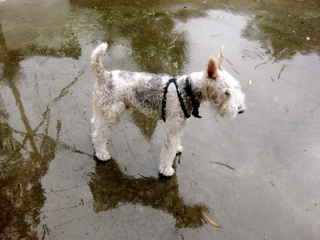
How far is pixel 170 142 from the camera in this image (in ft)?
9.73

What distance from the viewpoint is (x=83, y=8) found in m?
6.54

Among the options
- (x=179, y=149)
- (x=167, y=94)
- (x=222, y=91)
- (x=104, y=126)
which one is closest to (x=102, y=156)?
(x=104, y=126)

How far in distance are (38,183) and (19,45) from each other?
4.07 m

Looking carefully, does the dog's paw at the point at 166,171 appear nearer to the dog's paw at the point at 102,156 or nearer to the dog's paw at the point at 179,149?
the dog's paw at the point at 179,149

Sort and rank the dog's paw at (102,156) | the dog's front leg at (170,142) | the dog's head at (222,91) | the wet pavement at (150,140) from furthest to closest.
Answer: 1. the dog's paw at (102,156)
2. the dog's front leg at (170,142)
3. the wet pavement at (150,140)
4. the dog's head at (222,91)

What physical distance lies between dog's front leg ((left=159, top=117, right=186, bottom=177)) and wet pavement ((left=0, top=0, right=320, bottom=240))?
0.73ft

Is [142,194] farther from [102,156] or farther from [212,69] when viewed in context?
[212,69]

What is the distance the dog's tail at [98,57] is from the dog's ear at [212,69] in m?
1.38

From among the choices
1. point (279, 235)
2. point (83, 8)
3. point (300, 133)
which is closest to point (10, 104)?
point (83, 8)

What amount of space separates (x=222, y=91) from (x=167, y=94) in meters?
0.75

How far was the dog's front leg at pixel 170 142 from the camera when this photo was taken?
2.85m

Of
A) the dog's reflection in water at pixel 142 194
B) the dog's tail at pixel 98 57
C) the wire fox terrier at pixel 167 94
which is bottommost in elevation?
the dog's reflection in water at pixel 142 194

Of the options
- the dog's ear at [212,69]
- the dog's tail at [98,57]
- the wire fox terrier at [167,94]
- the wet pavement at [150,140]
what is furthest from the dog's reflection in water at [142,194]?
the dog's ear at [212,69]

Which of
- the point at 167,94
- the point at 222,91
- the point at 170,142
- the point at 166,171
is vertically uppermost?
the point at 222,91
